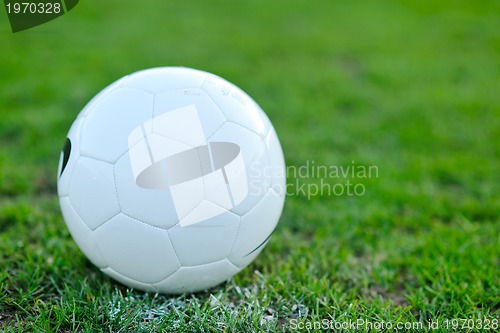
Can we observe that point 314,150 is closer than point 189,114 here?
No

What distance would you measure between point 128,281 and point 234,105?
40.6 inches

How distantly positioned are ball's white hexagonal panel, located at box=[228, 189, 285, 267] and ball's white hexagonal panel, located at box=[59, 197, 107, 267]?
2.16 ft

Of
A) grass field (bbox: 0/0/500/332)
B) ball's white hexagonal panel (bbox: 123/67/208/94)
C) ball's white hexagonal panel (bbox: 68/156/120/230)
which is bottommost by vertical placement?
grass field (bbox: 0/0/500/332)

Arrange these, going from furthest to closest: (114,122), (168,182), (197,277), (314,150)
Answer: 1. (314,150)
2. (197,277)
3. (114,122)
4. (168,182)

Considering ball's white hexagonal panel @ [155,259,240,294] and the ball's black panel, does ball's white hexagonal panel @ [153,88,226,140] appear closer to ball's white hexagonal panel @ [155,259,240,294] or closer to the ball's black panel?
the ball's black panel

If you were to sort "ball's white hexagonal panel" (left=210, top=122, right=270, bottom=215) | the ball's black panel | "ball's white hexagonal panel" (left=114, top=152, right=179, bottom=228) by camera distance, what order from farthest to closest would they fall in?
the ball's black panel, "ball's white hexagonal panel" (left=210, top=122, right=270, bottom=215), "ball's white hexagonal panel" (left=114, top=152, right=179, bottom=228)

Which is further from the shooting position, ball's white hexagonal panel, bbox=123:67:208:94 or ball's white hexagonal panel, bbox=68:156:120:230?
ball's white hexagonal panel, bbox=123:67:208:94

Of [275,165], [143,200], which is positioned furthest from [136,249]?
[275,165]

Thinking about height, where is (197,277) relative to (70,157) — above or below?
below

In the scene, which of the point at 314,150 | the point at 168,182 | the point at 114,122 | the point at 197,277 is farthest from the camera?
the point at 314,150

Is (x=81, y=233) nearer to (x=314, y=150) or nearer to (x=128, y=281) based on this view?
(x=128, y=281)

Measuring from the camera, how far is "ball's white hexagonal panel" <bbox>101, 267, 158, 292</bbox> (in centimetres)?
266

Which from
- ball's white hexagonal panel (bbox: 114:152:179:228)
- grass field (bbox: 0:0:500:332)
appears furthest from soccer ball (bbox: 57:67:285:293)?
grass field (bbox: 0:0:500:332)

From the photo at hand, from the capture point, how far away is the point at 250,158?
8.45ft
